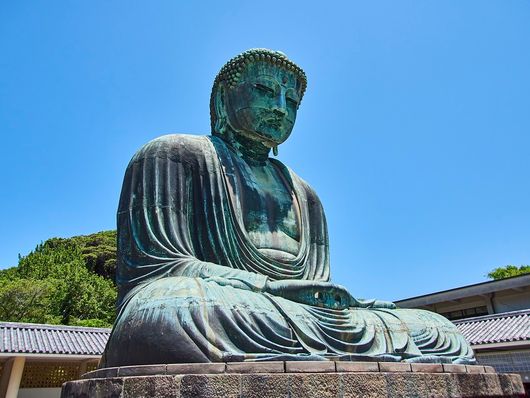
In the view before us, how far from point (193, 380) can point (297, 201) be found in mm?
3506

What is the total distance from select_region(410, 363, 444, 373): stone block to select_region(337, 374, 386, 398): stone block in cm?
48

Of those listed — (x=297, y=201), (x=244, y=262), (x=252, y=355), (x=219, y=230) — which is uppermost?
(x=297, y=201)

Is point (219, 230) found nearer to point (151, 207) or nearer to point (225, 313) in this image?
point (151, 207)

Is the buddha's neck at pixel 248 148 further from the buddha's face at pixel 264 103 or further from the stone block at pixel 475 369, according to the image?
the stone block at pixel 475 369

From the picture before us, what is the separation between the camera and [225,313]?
3.34m

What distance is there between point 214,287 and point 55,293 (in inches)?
972

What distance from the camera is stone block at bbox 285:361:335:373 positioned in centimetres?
291

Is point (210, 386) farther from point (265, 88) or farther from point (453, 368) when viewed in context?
point (265, 88)

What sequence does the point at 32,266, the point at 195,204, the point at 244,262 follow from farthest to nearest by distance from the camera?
the point at 32,266 < the point at 195,204 < the point at 244,262

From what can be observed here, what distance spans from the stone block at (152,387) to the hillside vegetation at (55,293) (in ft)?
Answer: 75.4

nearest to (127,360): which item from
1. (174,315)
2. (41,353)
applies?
(174,315)

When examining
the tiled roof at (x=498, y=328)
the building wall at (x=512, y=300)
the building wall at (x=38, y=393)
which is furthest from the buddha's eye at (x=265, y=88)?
the building wall at (x=512, y=300)

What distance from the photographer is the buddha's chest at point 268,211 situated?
522 cm

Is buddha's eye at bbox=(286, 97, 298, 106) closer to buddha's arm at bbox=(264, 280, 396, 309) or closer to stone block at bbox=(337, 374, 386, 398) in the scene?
buddha's arm at bbox=(264, 280, 396, 309)
